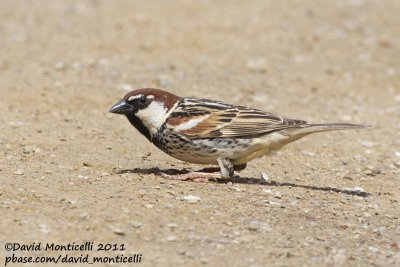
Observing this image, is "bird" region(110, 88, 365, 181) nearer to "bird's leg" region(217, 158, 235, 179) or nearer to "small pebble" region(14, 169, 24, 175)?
"bird's leg" region(217, 158, 235, 179)

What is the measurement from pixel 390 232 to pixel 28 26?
10332mm

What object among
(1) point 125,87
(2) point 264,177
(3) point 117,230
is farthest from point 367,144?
(3) point 117,230

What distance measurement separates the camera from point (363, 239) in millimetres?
6797

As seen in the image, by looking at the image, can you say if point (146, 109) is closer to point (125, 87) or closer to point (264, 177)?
point (264, 177)

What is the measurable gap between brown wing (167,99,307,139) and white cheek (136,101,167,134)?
0.10m

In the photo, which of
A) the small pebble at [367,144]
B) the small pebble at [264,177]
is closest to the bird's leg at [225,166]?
the small pebble at [264,177]

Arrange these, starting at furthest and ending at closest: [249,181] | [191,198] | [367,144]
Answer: [367,144], [249,181], [191,198]

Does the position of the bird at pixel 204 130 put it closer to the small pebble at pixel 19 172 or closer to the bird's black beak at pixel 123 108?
the bird's black beak at pixel 123 108

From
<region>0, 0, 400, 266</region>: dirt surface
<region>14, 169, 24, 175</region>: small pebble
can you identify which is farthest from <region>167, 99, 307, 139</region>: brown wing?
<region>14, 169, 24, 175</region>: small pebble

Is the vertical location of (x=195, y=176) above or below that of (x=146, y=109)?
below

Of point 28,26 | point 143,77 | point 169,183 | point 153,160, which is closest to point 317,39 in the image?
point 143,77

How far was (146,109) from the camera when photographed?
7.91 metres

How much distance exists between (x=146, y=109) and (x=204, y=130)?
602 millimetres

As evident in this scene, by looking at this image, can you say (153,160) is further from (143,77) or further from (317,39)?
(317,39)
